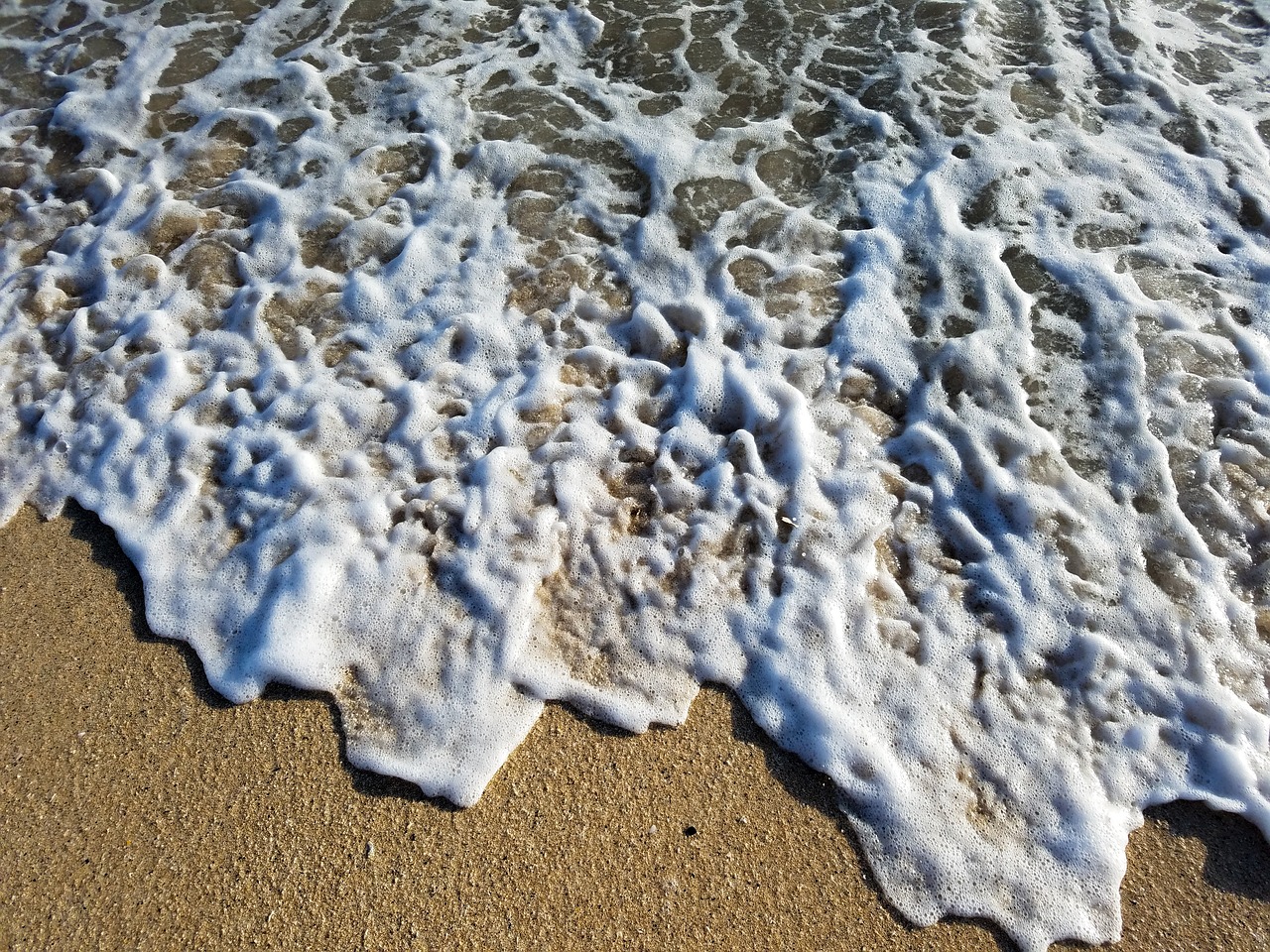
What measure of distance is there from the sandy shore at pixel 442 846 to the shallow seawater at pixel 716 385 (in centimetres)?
10

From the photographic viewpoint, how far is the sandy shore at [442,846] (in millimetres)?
2047

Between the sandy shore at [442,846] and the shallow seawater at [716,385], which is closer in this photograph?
the sandy shore at [442,846]

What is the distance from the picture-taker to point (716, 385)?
3055 mm

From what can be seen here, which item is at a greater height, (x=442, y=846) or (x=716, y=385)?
(x=716, y=385)

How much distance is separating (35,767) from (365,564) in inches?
39.5

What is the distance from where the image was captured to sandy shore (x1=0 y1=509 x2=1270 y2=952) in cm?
205

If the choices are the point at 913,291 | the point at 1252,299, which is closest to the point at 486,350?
the point at 913,291

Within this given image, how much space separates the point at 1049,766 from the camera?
7.51 feet

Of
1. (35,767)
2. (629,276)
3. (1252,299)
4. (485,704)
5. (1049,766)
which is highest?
(1252,299)

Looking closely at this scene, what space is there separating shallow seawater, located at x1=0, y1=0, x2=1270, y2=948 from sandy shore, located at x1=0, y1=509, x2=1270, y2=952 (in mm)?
97

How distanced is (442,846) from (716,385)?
174 centimetres

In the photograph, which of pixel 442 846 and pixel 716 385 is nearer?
pixel 442 846

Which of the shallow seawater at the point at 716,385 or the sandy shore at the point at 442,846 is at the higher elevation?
the shallow seawater at the point at 716,385

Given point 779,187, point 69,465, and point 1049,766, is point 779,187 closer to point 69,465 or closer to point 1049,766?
point 1049,766
